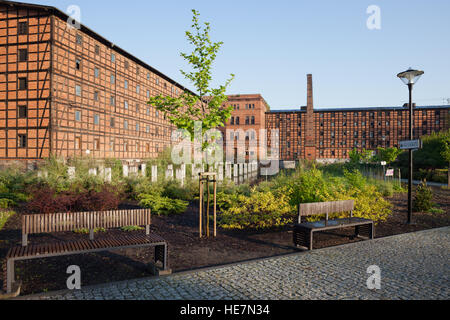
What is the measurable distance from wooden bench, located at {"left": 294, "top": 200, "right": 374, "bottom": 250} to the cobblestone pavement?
400 mm

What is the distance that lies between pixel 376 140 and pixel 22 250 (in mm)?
61660

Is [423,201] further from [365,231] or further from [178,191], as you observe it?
Answer: [178,191]

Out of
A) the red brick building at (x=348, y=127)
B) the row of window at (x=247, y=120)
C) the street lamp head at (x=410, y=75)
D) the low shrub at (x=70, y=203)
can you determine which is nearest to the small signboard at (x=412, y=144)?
the street lamp head at (x=410, y=75)

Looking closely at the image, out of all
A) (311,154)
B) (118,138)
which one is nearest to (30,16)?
Answer: (118,138)

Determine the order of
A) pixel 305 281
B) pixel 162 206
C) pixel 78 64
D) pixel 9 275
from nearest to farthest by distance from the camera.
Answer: pixel 9 275
pixel 305 281
pixel 162 206
pixel 78 64

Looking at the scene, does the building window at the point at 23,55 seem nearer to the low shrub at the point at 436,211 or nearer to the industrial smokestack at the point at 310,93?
the low shrub at the point at 436,211

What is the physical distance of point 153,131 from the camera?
1414 inches

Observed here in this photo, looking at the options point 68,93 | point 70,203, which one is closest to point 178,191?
point 70,203

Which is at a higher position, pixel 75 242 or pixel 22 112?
pixel 22 112

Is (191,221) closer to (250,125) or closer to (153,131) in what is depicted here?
(153,131)

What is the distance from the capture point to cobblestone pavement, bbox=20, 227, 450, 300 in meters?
3.91

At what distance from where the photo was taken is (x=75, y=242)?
15.5 ft

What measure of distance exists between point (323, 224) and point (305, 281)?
8.07 ft

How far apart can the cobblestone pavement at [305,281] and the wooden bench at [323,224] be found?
40 cm
